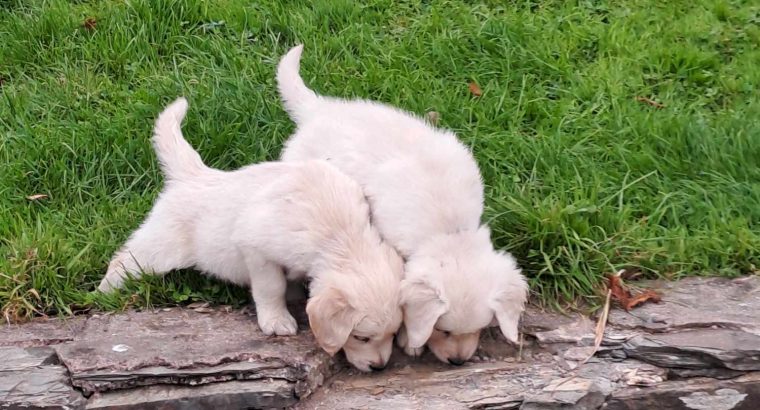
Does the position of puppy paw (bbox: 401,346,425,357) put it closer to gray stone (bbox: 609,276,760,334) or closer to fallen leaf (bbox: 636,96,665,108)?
gray stone (bbox: 609,276,760,334)

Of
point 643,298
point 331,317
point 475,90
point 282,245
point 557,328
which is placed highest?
point 475,90

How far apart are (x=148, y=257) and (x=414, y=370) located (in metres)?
1.35

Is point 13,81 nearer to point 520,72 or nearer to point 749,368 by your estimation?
point 520,72

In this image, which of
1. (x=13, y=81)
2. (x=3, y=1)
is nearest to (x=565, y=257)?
(x=13, y=81)

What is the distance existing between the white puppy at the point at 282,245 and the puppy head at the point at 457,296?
9 cm

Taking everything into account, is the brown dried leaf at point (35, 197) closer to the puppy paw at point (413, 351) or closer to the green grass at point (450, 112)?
the green grass at point (450, 112)

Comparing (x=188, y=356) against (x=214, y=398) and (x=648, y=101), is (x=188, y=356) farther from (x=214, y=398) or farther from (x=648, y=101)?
(x=648, y=101)

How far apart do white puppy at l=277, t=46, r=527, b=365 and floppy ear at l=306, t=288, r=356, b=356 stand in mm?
247

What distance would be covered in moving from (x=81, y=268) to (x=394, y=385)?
1673 millimetres

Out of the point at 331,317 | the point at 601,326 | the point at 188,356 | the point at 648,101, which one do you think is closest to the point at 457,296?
the point at 331,317

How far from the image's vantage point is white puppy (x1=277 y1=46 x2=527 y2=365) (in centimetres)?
373

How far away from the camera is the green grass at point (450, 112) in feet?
14.6

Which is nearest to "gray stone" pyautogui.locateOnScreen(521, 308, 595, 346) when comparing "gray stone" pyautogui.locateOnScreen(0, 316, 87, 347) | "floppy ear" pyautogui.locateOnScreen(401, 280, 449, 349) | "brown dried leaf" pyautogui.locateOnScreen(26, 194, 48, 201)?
"floppy ear" pyautogui.locateOnScreen(401, 280, 449, 349)

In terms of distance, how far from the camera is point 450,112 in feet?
17.5
